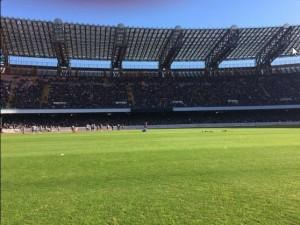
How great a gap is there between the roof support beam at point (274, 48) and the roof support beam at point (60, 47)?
31883mm

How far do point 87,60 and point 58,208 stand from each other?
224 feet

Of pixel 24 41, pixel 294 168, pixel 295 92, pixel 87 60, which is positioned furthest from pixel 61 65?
pixel 294 168

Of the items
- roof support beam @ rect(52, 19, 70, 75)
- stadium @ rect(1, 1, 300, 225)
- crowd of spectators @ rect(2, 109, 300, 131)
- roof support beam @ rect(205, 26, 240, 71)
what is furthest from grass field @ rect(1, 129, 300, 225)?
crowd of spectators @ rect(2, 109, 300, 131)

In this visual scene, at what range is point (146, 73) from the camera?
80.0 meters

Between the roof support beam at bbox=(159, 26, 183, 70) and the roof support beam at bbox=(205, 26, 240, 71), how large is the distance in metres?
6.50

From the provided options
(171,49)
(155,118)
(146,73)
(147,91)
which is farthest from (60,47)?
(155,118)

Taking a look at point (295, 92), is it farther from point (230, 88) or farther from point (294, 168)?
point (294, 168)

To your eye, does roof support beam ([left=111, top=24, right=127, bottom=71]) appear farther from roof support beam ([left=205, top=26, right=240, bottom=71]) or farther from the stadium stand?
roof support beam ([left=205, top=26, right=240, bottom=71])

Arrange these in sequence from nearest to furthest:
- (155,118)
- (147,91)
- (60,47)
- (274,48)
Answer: (60,47) → (274,48) → (155,118) → (147,91)

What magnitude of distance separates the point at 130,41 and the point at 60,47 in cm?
1060

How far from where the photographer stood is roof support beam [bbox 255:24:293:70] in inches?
2579

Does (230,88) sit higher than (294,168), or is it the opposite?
(230,88)

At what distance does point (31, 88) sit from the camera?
71.0 m

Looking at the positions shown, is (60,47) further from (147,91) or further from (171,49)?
(147,91)
